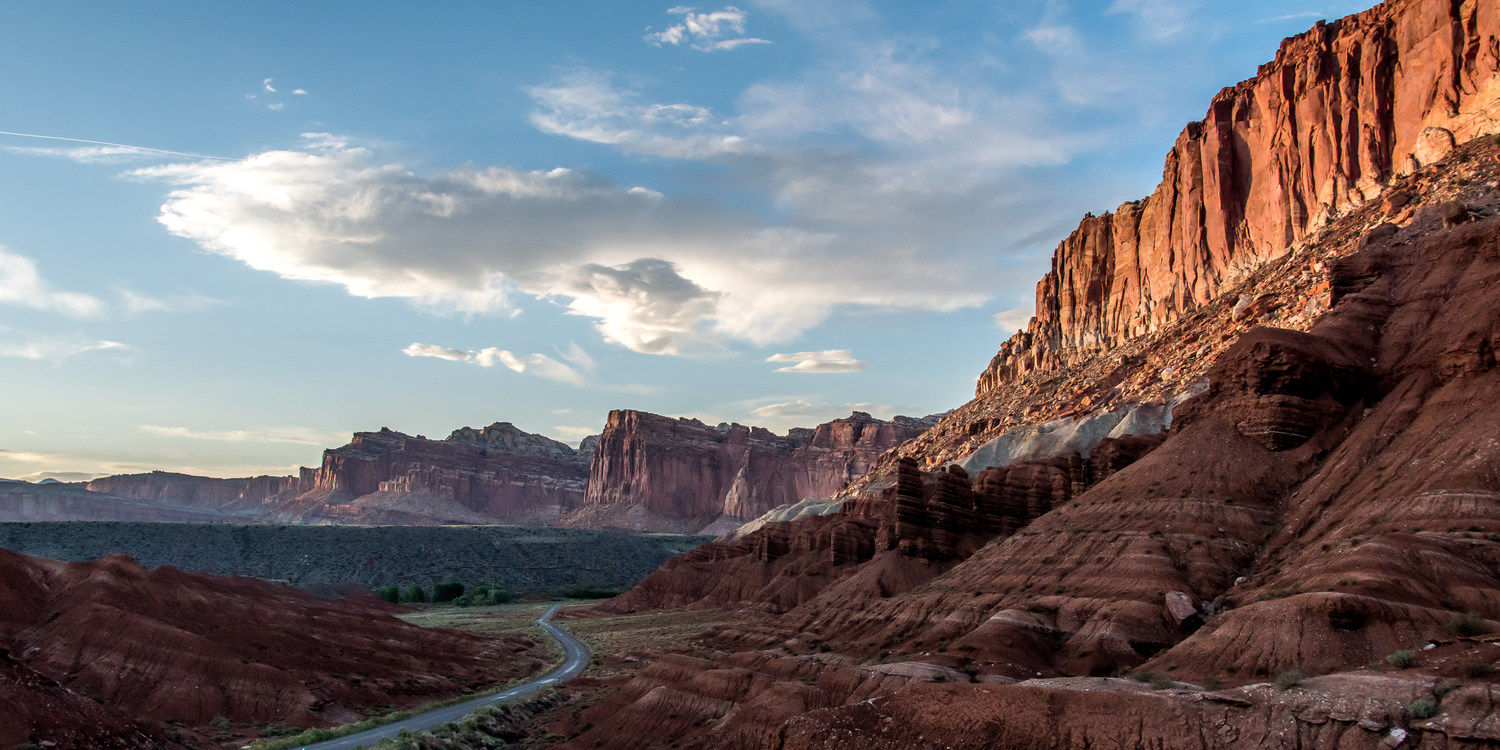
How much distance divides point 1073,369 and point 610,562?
9033cm

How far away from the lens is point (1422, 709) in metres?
17.5

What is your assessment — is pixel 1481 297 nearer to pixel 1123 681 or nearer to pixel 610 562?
pixel 1123 681

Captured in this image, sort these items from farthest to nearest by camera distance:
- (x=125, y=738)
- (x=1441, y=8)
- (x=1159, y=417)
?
(x=1441, y=8)
(x=1159, y=417)
(x=125, y=738)

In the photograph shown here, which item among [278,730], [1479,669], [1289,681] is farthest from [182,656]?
[1479,669]

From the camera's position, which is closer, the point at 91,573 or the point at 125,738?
the point at 125,738

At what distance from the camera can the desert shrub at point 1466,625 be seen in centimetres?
2319

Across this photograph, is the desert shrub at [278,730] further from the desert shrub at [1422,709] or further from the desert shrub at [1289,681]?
the desert shrub at [1422,709]

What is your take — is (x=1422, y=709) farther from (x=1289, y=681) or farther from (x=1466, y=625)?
(x=1466, y=625)

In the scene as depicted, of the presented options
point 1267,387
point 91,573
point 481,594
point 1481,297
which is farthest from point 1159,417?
point 481,594

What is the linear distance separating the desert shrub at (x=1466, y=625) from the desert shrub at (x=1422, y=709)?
7192mm

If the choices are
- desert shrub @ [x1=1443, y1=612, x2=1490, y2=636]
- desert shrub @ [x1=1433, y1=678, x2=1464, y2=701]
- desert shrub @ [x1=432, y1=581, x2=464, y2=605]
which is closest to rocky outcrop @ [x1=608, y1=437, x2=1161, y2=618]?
desert shrub @ [x1=1443, y1=612, x2=1490, y2=636]

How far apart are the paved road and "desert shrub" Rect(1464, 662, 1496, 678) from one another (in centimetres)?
A: 3671

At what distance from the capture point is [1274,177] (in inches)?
3578

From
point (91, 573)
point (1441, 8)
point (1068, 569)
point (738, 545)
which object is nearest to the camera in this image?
point (1068, 569)
